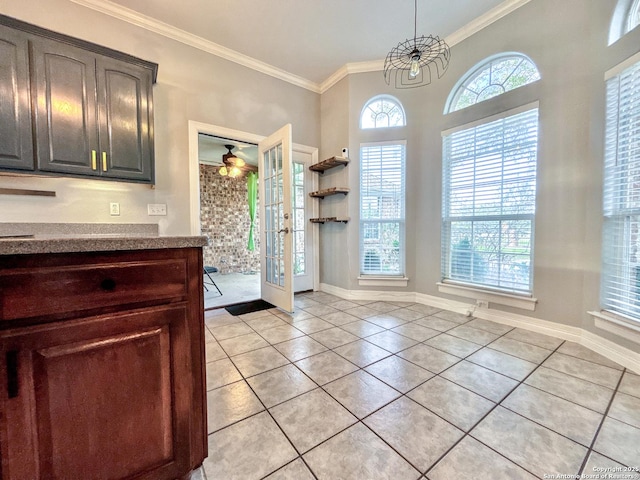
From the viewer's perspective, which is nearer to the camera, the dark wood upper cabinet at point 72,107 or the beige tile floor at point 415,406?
the beige tile floor at point 415,406

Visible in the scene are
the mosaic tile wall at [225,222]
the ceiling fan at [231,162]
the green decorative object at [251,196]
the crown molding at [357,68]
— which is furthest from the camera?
the green decorative object at [251,196]

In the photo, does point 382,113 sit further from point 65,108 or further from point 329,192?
point 65,108

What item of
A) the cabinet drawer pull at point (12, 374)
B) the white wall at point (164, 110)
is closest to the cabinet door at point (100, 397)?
the cabinet drawer pull at point (12, 374)

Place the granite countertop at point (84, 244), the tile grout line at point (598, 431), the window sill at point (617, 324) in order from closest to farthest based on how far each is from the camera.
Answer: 1. the granite countertop at point (84, 244)
2. the tile grout line at point (598, 431)
3. the window sill at point (617, 324)

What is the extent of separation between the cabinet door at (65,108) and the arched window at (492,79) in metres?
3.39

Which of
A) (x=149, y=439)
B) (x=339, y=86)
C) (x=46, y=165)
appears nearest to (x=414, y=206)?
(x=339, y=86)

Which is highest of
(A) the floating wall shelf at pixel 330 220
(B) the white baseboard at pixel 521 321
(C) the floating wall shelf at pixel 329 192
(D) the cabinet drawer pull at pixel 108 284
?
(C) the floating wall shelf at pixel 329 192

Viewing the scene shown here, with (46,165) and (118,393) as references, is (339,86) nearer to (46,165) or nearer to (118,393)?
(46,165)

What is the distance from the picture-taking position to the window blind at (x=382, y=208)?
3314 mm

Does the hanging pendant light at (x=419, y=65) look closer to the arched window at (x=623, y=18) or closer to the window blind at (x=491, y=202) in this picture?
the window blind at (x=491, y=202)

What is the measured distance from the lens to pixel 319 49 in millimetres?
3041

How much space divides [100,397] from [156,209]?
221 centimetres

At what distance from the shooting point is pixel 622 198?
185cm

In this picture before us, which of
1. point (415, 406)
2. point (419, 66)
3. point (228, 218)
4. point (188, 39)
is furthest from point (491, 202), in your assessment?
point (228, 218)
